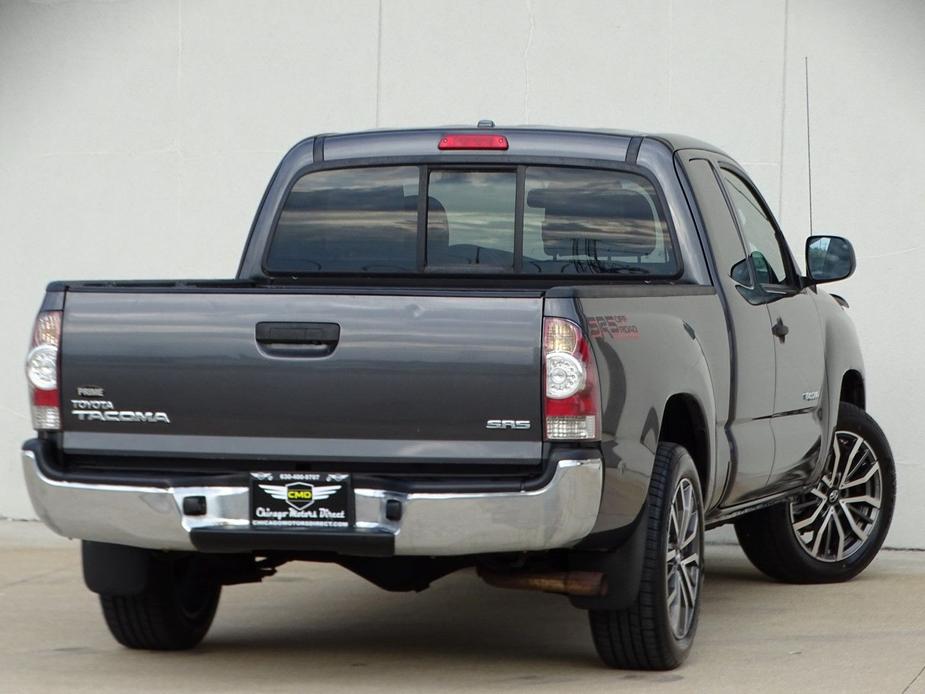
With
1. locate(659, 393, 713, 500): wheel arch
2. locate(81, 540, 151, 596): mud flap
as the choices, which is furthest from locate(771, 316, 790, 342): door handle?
locate(81, 540, 151, 596): mud flap

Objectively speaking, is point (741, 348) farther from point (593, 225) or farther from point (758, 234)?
point (758, 234)

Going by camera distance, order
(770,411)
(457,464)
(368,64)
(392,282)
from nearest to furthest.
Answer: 1. (457,464)
2. (392,282)
3. (770,411)
4. (368,64)

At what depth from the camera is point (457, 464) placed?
5789 millimetres

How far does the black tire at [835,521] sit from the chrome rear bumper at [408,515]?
3.47 meters

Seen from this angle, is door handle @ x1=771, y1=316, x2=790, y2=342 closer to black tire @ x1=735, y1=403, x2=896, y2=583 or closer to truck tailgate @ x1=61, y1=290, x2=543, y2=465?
black tire @ x1=735, y1=403, x2=896, y2=583

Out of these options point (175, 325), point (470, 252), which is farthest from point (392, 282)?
point (175, 325)

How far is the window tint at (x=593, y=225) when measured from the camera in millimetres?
7258

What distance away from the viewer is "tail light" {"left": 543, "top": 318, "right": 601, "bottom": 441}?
18.7ft

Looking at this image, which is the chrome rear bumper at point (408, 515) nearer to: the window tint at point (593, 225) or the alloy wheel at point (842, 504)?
the window tint at point (593, 225)

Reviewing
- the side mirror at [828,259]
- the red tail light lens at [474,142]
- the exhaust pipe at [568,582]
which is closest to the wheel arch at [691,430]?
the exhaust pipe at [568,582]

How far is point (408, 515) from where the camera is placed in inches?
227

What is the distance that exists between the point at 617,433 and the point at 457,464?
1.82ft

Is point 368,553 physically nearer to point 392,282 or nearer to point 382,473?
point 382,473

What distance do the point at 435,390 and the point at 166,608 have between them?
1.77m
